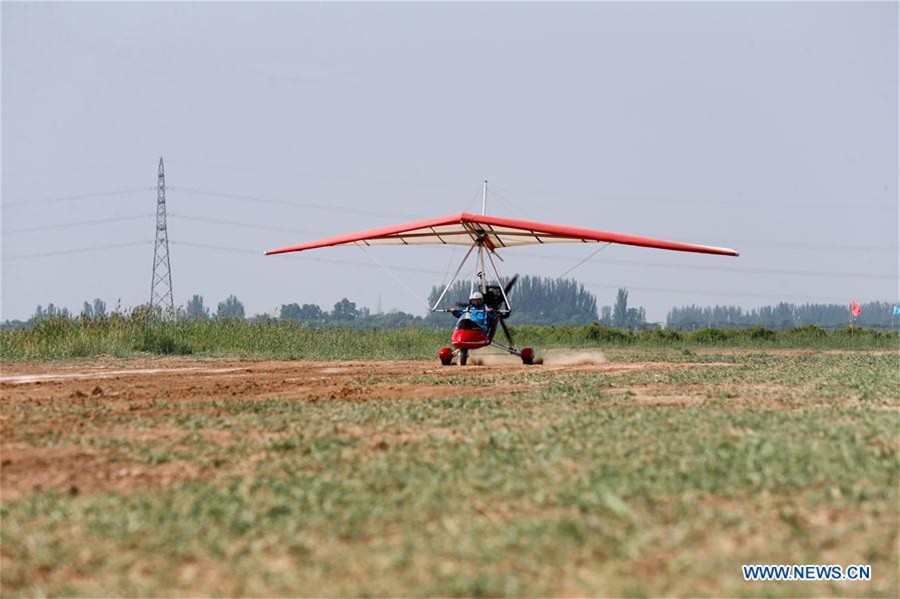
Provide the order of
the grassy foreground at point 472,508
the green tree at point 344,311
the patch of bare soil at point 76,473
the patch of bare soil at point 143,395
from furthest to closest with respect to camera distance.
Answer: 1. the green tree at point 344,311
2. the patch of bare soil at point 143,395
3. the patch of bare soil at point 76,473
4. the grassy foreground at point 472,508

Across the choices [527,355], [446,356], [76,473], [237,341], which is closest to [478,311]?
[446,356]

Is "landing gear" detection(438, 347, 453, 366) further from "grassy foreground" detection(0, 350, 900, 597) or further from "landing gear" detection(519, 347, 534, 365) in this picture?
"grassy foreground" detection(0, 350, 900, 597)

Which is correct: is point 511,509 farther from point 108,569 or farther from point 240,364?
point 240,364

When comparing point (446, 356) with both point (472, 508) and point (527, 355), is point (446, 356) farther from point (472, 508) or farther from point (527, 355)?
point (472, 508)

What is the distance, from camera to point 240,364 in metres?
23.0

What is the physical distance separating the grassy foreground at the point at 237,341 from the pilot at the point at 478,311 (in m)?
5.33

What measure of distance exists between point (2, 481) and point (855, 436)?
21.8 feet

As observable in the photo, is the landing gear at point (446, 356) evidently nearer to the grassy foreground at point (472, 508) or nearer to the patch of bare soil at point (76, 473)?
the grassy foreground at point (472, 508)

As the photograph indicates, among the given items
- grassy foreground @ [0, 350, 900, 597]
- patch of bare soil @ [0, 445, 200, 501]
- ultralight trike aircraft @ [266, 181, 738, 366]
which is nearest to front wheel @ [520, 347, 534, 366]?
ultralight trike aircraft @ [266, 181, 738, 366]

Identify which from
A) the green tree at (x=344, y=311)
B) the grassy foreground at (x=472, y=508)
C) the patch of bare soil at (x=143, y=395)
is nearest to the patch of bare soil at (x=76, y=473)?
the patch of bare soil at (x=143, y=395)

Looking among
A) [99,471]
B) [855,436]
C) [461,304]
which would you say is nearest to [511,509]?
[99,471]

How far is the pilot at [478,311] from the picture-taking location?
71.9 ft

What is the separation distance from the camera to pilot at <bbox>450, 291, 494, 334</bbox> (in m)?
21.9

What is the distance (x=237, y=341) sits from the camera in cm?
3011
